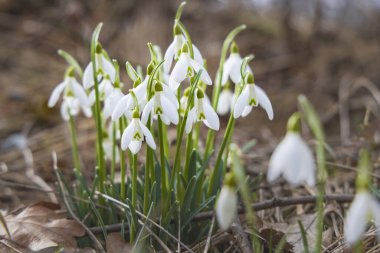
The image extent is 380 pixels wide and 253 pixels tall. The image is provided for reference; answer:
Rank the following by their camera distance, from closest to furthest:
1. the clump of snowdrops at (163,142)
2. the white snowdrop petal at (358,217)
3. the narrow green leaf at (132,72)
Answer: the white snowdrop petal at (358,217)
the clump of snowdrops at (163,142)
the narrow green leaf at (132,72)

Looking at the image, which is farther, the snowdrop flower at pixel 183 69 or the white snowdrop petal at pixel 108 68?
the white snowdrop petal at pixel 108 68

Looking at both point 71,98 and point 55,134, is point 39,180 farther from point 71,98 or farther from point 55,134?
point 55,134

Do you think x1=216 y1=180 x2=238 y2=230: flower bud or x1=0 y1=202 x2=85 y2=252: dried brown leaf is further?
x1=0 y1=202 x2=85 y2=252: dried brown leaf

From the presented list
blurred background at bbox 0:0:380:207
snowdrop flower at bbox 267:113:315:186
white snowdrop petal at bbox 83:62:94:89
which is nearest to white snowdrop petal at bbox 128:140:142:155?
white snowdrop petal at bbox 83:62:94:89

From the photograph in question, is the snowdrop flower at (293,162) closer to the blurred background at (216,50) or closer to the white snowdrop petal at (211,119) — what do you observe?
the white snowdrop petal at (211,119)

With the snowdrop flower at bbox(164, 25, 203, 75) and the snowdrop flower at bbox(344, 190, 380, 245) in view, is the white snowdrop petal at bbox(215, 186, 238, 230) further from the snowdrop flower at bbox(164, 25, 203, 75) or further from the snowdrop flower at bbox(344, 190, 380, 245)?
the snowdrop flower at bbox(164, 25, 203, 75)

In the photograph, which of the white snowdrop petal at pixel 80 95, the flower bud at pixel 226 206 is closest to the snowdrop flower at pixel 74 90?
the white snowdrop petal at pixel 80 95

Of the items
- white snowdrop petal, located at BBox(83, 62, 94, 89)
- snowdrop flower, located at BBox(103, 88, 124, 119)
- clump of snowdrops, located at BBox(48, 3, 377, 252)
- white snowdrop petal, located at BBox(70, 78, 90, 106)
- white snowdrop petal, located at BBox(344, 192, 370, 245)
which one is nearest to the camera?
white snowdrop petal, located at BBox(344, 192, 370, 245)
